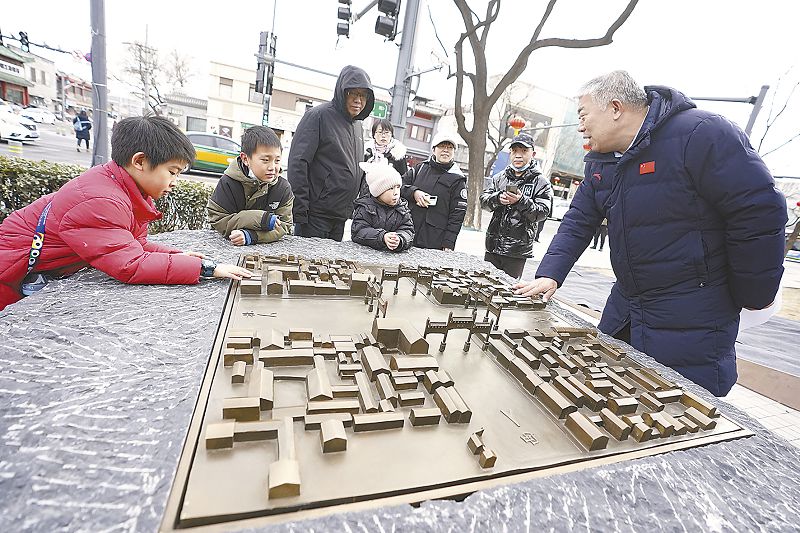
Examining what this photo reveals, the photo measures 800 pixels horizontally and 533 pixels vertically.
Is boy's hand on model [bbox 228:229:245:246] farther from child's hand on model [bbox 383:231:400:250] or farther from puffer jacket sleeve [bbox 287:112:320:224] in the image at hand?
child's hand on model [bbox 383:231:400:250]

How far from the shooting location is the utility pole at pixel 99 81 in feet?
14.3

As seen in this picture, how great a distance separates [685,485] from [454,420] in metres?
0.60

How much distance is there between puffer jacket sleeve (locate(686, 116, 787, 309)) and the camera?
4.98 feet

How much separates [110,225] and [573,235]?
2240 mm

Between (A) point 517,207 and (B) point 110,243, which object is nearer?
(B) point 110,243

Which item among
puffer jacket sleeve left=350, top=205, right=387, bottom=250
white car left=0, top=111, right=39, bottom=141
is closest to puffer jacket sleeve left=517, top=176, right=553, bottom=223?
puffer jacket sleeve left=350, top=205, right=387, bottom=250

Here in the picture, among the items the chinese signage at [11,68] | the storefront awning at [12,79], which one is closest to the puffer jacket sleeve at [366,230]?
the storefront awning at [12,79]

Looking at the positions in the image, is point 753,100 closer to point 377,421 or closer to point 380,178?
point 380,178

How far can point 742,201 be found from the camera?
1.53 metres

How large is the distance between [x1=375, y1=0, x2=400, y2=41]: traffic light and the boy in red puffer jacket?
5509 mm

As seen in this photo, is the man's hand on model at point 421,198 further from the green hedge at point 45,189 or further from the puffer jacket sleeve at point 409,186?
the green hedge at point 45,189

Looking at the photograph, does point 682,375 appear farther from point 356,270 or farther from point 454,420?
point 356,270

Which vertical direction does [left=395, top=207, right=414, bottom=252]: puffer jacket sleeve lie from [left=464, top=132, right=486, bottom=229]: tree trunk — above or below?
below

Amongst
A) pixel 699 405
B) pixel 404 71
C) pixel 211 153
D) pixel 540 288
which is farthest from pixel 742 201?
pixel 211 153
